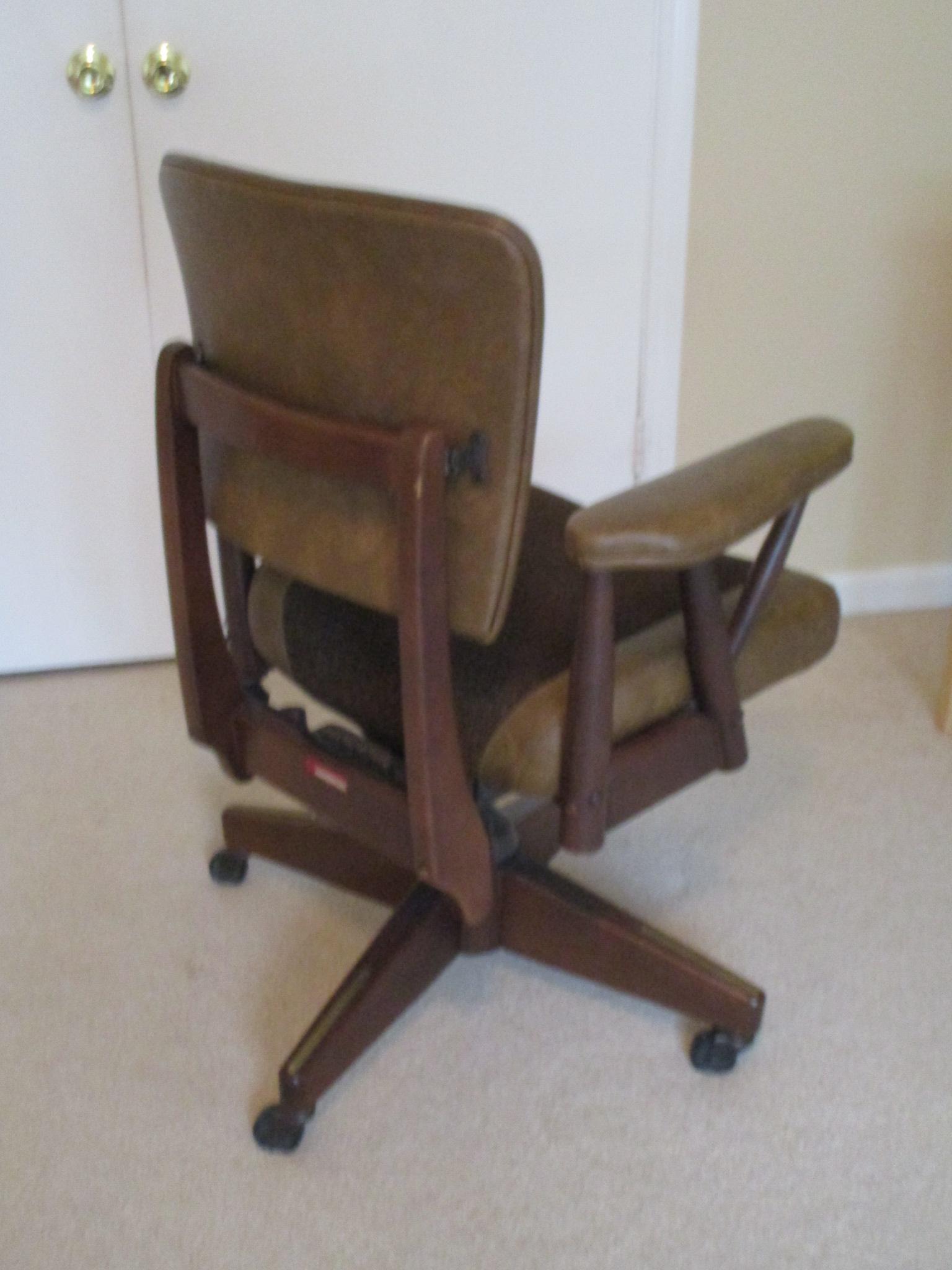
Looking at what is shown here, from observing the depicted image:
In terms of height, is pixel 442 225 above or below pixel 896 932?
above

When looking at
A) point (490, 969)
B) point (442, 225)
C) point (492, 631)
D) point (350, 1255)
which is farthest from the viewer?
point (490, 969)

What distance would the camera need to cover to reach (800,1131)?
1095mm

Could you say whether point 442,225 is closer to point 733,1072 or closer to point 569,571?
point 569,571

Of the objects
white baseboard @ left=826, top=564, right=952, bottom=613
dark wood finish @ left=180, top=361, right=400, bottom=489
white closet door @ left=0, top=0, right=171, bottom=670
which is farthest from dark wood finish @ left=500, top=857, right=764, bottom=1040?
white baseboard @ left=826, top=564, right=952, bottom=613

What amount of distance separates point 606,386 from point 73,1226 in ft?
4.80

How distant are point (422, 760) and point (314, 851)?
21.8 inches

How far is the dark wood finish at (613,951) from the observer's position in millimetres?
1136

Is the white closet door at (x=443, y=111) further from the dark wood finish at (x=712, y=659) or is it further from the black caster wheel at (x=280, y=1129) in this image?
the black caster wheel at (x=280, y=1129)

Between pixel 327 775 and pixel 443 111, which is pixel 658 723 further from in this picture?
pixel 443 111

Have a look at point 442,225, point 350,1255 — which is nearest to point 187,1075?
point 350,1255

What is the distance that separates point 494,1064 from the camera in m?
1.18

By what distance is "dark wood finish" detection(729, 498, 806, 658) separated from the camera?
0.94m

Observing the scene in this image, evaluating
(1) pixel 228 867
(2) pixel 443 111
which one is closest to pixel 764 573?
(1) pixel 228 867

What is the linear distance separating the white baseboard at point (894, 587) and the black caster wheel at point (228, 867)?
126 centimetres
